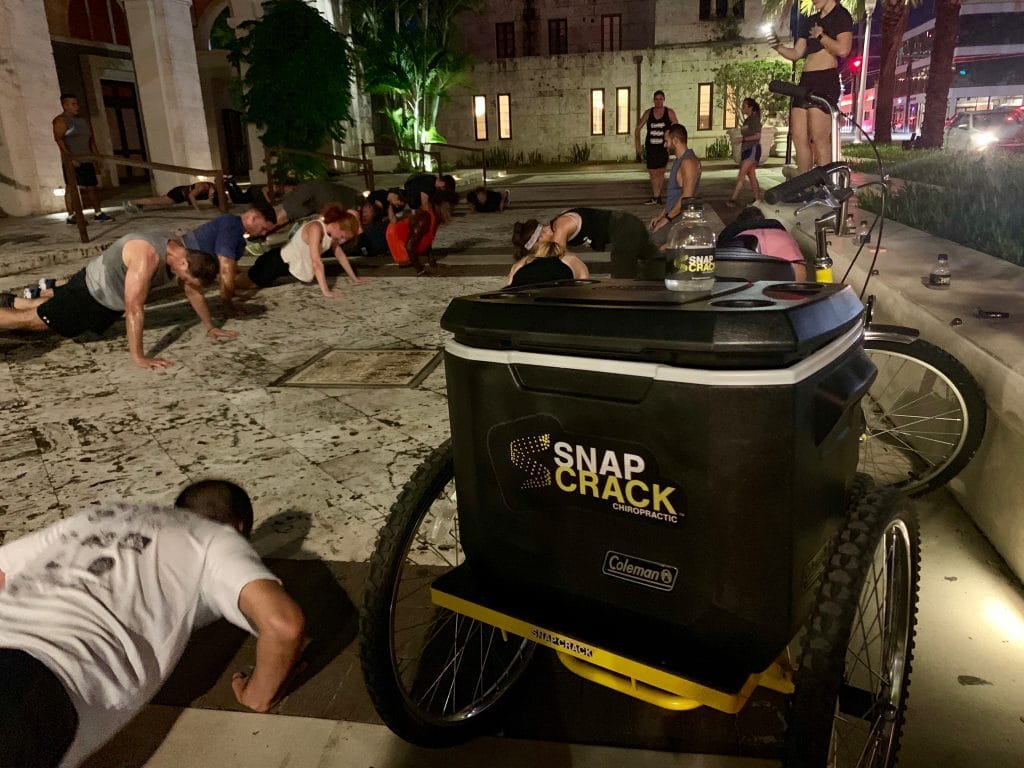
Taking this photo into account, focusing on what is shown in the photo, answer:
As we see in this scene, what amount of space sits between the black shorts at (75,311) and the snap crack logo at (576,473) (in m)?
5.50

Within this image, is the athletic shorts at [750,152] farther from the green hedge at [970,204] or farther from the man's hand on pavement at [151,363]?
the man's hand on pavement at [151,363]

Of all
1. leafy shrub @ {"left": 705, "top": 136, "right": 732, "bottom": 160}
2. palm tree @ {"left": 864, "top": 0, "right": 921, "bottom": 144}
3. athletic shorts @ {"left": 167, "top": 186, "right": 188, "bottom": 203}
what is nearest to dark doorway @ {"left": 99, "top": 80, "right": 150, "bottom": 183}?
athletic shorts @ {"left": 167, "top": 186, "right": 188, "bottom": 203}

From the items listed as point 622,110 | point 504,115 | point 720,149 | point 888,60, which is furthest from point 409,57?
point 888,60

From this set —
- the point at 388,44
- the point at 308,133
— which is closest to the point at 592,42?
the point at 388,44

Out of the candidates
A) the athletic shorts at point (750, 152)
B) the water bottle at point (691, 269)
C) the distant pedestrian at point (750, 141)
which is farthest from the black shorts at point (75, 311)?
the athletic shorts at point (750, 152)

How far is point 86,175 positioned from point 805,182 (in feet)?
39.6

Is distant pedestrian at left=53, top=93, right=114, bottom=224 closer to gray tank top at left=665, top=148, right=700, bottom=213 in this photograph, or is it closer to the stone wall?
gray tank top at left=665, top=148, right=700, bottom=213

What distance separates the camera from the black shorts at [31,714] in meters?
1.45

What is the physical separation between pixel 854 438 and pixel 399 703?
50.5 inches

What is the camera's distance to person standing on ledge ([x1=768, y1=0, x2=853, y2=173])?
6090 millimetres

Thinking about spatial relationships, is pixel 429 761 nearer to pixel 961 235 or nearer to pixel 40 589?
pixel 40 589

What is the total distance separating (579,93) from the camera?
91.5 feet

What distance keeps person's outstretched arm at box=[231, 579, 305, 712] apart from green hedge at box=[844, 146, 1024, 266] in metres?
4.90

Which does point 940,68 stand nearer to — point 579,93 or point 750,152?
Result: point 750,152
